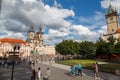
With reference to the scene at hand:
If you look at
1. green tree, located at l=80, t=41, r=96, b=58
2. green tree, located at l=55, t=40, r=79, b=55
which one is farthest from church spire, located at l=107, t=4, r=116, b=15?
green tree, located at l=80, t=41, r=96, b=58

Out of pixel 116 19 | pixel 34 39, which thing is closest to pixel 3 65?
pixel 116 19

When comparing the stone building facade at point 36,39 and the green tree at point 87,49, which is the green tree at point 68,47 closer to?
the green tree at point 87,49

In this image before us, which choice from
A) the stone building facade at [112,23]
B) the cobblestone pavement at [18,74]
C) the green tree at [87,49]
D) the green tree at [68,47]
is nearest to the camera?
the cobblestone pavement at [18,74]

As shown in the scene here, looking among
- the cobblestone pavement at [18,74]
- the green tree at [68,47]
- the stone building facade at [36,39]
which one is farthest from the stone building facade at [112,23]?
the cobblestone pavement at [18,74]

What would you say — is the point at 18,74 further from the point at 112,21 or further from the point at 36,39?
the point at 36,39

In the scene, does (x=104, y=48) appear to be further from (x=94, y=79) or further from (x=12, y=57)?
(x=12, y=57)

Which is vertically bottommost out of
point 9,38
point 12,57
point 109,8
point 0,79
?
point 0,79

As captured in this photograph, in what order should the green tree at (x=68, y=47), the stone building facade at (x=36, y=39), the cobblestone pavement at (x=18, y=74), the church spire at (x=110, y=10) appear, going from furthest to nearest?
the stone building facade at (x=36, y=39)
the church spire at (x=110, y=10)
the green tree at (x=68, y=47)
the cobblestone pavement at (x=18, y=74)

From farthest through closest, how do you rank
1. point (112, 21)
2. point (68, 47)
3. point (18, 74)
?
point (112, 21)
point (68, 47)
point (18, 74)

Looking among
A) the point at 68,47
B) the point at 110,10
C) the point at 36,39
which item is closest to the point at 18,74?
the point at 68,47

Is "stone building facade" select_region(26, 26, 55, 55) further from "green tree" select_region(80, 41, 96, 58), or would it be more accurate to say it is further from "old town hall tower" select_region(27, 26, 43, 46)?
"green tree" select_region(80, 41, 96, 58)

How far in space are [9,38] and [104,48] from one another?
113 metres

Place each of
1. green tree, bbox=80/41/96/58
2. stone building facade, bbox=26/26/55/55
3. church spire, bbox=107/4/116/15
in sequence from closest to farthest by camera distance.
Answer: green tree, bbox=80/41/96/58 < church spire, bbox=107/4/116/15 < stone building facade, bbox=26/26/55/55

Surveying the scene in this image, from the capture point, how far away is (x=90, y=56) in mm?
85812
